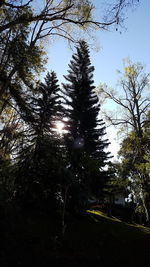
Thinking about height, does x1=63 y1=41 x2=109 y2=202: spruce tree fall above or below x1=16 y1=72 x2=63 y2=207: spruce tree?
above

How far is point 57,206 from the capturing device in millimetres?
7223

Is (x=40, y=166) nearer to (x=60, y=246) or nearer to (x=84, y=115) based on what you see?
(x=60, y=246)

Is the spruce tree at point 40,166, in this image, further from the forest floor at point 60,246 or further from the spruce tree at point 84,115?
the spruce tree at point 84,115

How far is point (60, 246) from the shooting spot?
18.1 ft

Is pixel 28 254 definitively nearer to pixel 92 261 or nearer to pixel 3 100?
pixel 92 261

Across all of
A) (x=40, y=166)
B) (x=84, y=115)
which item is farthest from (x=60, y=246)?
(x=84, y=115)

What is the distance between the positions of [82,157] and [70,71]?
1014 cm

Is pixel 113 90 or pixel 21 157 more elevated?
pixel 113 90

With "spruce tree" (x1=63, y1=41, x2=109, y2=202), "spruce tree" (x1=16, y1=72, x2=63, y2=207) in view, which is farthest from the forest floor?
"spruce tree" (x1=63, y1=41, x2=109, y2=202)

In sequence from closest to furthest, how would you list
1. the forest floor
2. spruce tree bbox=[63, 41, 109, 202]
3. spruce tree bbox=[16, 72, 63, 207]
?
the forest floor
spruce tree bbox=[16, 72, 63, 207]
spruce tree bbox=[63, 41, 109, 202]

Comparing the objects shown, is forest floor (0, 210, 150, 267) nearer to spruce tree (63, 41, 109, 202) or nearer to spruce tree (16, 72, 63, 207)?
spruce tree (16, 72, 63, 207)

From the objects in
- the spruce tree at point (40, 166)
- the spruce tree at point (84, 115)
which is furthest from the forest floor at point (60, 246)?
Result: the spruce tree at point (84, 115)

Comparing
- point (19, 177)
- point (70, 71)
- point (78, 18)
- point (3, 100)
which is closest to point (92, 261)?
point (19, 177)

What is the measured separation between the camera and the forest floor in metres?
4.55
